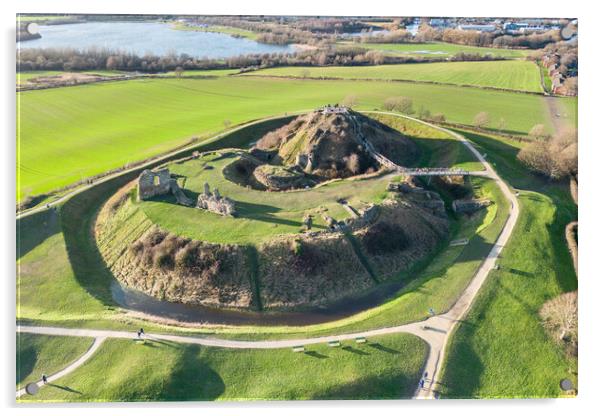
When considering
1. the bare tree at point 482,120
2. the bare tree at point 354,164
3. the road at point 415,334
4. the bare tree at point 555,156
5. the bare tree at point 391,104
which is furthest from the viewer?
the bare tree at point 391,104

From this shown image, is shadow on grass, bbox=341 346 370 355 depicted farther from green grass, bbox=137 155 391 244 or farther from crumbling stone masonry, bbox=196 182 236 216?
crumbling stone masonry, bbox=196 182 236 216

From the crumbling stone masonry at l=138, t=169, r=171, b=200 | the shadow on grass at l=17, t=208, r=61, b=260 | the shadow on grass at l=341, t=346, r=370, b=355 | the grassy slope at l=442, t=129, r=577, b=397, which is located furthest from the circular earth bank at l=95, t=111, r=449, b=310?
the grassy slope at l=442, t=129, r=577, b=397

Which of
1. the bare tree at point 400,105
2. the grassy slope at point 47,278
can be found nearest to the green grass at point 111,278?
the grassy slope at point 47,278

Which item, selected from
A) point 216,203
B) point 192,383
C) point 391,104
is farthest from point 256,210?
point 391,104

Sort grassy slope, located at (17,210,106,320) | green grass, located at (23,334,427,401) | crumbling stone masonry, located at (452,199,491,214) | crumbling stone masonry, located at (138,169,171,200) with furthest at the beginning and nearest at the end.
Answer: crumbling stone masonry, located at (452,199,491,214) < crumbling stone masonry, located at (138,169,171,200) < grassy slope, located at (17,210,106,320) < green grass, located at (23,334,427,401)

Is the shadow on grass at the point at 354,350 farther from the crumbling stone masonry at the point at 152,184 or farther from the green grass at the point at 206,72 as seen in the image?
the green grass at the point at 206,72

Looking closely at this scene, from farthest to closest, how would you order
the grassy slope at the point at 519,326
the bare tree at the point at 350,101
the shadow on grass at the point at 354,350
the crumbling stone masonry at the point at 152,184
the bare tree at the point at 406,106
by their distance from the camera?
the bare tree at the point at 350,101
the bare tree at the point at 406,106
the crumbling stone masonry at the point at 152,184
the shadow on grass at the point at 354,350
the grassy slope at the point at 519,326
